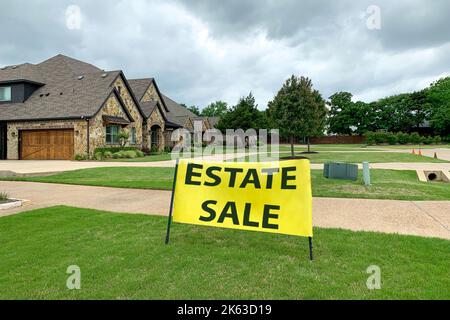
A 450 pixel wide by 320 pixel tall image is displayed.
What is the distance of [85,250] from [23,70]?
104 ft

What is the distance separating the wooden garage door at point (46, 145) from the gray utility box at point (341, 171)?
67.4 feet

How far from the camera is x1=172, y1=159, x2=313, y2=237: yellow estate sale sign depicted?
4.34 metres

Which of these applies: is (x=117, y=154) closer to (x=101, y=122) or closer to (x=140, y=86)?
(x=101, y=122)

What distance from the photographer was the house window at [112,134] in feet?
86.5

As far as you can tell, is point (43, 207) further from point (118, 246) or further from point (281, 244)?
point (281, 244)

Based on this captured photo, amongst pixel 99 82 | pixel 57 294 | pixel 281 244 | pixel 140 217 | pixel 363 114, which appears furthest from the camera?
pixel 363 114

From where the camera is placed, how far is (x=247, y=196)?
4.63m

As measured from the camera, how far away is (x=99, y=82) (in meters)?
27.4

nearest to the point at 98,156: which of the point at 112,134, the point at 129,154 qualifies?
the point at 129,154

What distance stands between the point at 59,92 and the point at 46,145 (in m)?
5.32

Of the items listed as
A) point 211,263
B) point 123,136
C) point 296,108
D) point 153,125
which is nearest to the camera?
point 211,263

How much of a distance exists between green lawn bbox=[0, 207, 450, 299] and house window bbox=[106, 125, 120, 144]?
854 inches

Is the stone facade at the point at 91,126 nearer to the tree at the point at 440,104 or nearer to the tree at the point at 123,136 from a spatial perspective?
the tree at the point at 123,136
